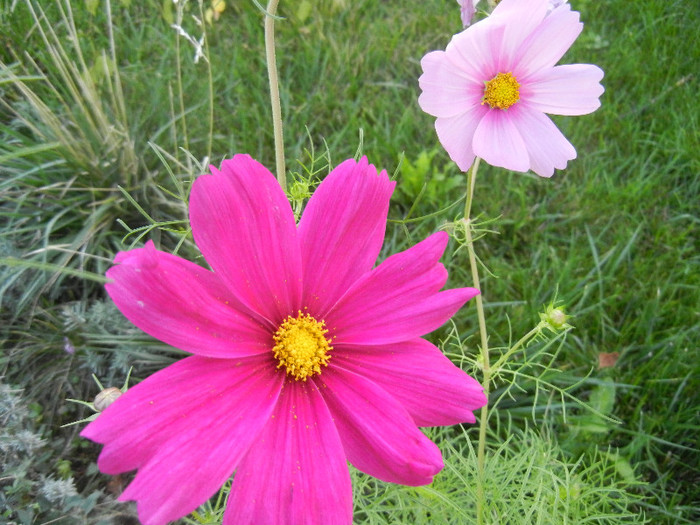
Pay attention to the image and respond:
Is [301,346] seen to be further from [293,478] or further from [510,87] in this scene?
[510,87]

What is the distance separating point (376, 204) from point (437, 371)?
0.57 ft

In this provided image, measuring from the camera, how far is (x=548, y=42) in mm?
723

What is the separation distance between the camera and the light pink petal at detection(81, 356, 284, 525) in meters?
0.49

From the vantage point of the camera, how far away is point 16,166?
4.84ft

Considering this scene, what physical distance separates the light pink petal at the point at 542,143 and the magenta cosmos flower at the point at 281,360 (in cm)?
24

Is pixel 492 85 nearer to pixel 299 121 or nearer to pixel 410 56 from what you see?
pixel 299 121

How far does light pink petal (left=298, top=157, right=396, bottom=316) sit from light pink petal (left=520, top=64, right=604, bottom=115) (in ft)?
0.91

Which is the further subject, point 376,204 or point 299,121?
point 299,121

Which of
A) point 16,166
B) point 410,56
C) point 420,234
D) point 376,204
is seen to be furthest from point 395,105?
point 376,204

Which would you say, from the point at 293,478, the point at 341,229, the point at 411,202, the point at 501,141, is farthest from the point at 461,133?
the point at 411,202

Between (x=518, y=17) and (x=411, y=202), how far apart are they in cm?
100

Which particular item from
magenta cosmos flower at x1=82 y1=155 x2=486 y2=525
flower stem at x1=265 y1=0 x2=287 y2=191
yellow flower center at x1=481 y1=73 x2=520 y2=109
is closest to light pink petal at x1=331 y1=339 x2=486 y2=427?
magenta cosmos flower at x1=82 y1=155 x2=486 y2=525

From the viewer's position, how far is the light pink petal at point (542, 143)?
0.76 m

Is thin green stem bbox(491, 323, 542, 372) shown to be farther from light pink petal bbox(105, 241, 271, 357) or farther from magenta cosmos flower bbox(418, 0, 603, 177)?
light pink petal bbox(105, 241, 271, 357)
